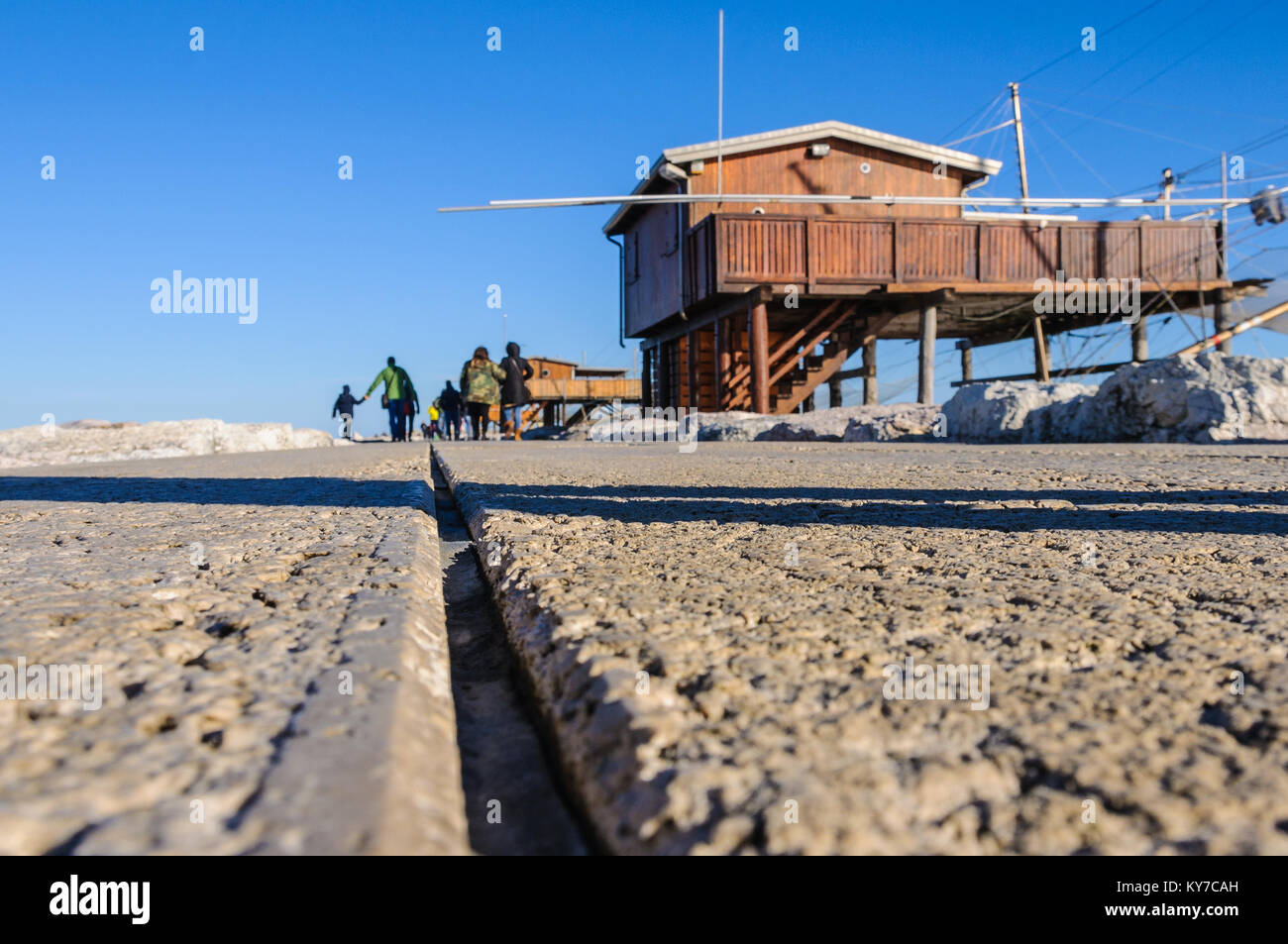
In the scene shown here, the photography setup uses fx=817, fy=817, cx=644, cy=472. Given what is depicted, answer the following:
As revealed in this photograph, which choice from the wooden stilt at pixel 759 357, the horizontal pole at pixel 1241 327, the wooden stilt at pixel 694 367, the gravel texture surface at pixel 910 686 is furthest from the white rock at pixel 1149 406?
the wooden stilt at pixel 694 367

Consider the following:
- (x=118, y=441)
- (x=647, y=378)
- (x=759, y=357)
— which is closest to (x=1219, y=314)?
(x=759, y=357)

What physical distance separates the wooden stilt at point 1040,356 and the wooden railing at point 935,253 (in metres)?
2.98

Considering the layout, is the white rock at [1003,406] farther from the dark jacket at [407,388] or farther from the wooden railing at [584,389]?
the wooden railing at [584,389]

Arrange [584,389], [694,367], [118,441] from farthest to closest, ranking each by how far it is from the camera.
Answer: [584,389]
[694,367]
[118,441]

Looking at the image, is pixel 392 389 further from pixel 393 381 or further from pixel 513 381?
pixel 513 381

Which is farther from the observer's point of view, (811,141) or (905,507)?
(811,141)

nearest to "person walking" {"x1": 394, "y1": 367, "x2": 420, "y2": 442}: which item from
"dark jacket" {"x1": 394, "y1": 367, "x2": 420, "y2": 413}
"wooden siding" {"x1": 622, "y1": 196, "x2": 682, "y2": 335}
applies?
"dark jacket" {"x1": 394, "y1": 367, "x2": 420, "y2": 413}

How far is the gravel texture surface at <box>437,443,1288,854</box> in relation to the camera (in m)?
0.72

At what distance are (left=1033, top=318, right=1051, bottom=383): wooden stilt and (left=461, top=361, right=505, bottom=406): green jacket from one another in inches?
480

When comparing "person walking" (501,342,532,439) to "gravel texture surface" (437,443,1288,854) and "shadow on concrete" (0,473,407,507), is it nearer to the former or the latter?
"shadow on concrete" (0,473,407,507)

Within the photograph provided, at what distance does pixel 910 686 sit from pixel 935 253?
15.1 metres

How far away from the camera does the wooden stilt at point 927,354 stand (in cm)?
1521

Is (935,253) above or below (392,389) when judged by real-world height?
above

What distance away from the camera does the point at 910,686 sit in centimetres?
102
